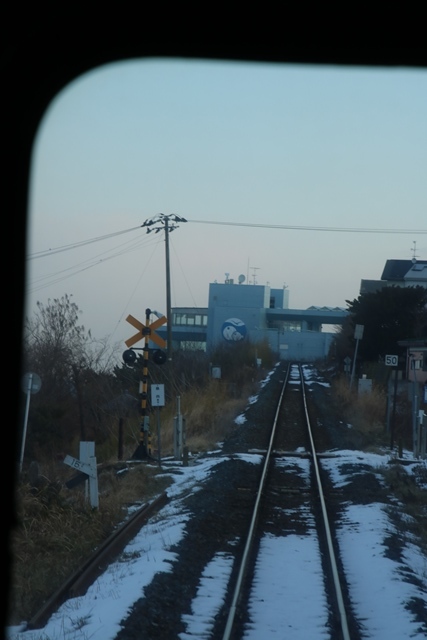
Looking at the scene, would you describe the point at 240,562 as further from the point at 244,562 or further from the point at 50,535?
the point at 50,535

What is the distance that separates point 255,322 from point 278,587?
242ft

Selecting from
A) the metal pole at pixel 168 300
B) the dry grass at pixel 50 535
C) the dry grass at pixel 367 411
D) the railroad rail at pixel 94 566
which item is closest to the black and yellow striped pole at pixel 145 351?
the dry grass at pixel 50 535

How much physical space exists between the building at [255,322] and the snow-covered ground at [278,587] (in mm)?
61861

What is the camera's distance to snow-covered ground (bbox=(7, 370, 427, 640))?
6.59m

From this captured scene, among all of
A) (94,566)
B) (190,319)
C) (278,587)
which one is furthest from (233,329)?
(278,587)

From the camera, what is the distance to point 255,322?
81625 millimetres

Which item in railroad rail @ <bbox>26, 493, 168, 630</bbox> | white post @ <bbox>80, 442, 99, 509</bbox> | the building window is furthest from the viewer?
the building window

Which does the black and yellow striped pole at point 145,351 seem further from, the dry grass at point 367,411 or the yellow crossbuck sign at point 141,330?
the dry grass at point 367,411

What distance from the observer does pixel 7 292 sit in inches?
252

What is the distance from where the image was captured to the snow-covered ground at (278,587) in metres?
6.59

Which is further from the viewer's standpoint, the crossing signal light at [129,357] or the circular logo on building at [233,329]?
the circular logo on building at [233,329]

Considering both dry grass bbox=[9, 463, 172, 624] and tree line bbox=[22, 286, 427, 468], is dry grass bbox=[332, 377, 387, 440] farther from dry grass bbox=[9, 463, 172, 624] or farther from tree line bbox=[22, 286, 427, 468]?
dry grass bbox=[9, 463, 172, 624]

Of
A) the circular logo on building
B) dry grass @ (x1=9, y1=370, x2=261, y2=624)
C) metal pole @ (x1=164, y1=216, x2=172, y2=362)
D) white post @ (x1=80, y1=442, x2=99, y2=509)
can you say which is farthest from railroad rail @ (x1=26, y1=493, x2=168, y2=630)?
the circular logo on building

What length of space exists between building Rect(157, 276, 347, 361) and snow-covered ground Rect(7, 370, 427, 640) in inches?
2435
